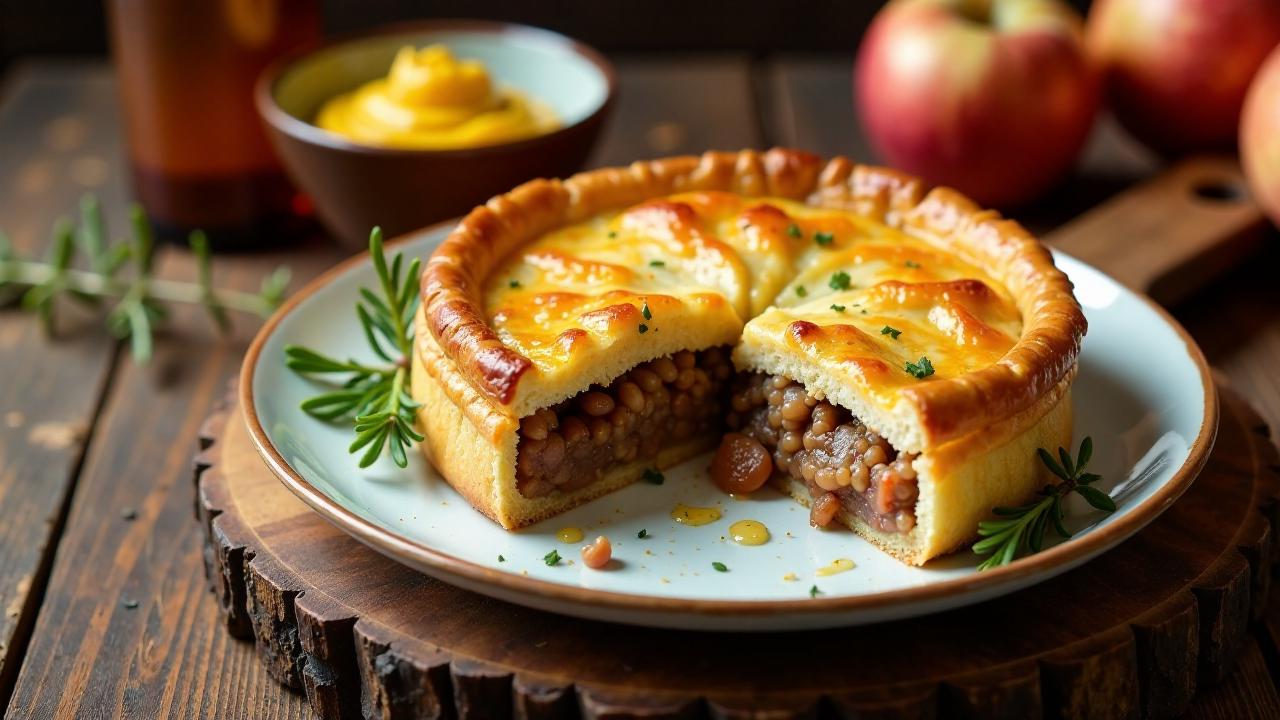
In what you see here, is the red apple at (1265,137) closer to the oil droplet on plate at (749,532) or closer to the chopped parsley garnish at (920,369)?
the chopped parsley garnish at (920,369)

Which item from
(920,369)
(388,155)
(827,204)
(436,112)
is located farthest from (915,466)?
(436,112)

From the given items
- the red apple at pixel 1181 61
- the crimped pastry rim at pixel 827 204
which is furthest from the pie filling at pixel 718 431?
the red apple at pixel 1181 61

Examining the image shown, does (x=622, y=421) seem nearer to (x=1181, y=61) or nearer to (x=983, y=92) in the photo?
(x=983, y=92)

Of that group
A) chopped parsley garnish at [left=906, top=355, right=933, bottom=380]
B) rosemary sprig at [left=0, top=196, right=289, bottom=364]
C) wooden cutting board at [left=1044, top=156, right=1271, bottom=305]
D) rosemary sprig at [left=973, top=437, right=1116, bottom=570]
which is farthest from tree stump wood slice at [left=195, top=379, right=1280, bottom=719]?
rosemary sprig at [left=0, top=196, right=289, bottom=364]

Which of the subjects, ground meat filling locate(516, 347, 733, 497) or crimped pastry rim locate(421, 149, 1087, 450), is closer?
crimped pastry rim locate(421, 149, 1087, 450)

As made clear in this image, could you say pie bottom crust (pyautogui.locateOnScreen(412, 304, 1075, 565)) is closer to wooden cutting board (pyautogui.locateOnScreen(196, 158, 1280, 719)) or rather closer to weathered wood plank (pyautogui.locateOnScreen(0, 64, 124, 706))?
wooden cutting board (pyautogui.locateOnScreen(196, 158, 1280, 719))

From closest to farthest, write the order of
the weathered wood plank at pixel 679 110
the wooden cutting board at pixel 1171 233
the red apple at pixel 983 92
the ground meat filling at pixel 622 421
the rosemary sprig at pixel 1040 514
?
the rosemary sprig at pixel 1040 514 < the ground meat filling at pixel 622 421 < the wooden cutting board at pixel 1171 233 < the red apple at pixel 983 92 < the weathered wood plank at pixel 679 110
